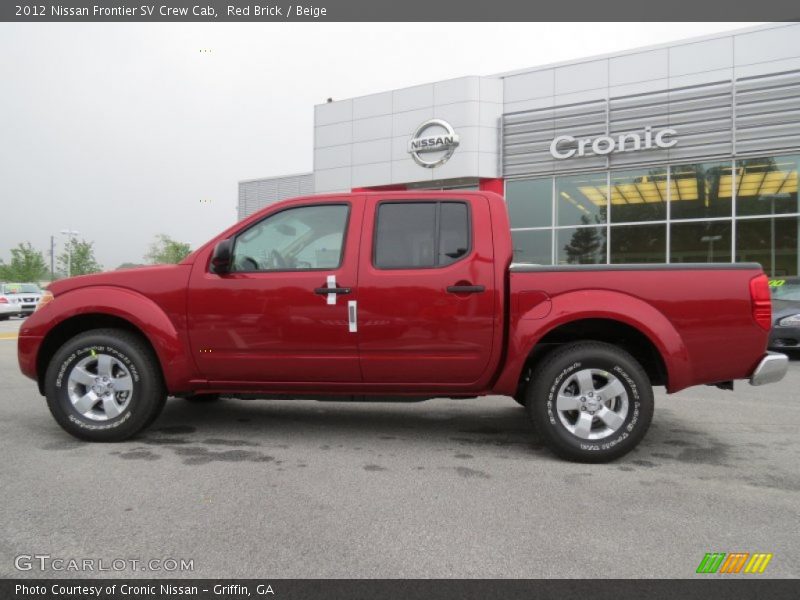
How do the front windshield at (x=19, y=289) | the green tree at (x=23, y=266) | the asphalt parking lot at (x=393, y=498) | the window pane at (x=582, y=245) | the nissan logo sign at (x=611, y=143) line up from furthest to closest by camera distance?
the green tree at (x=23, y=266), the front windshield at (x=19, y=289), the window pane at (x=582, y=245), the nissan logo sign at (x=611, y=143), the asphalt parking lot at (x=393, y=498)

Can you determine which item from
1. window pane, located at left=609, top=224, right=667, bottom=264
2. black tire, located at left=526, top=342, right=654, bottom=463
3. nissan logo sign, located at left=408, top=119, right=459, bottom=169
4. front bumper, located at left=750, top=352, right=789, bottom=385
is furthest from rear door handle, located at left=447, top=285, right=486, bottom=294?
nissan logo sign, located at left=408, top=119, right=459, bottom=169

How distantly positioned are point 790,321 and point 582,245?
8443mm

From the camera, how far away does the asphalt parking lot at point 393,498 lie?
251 cm

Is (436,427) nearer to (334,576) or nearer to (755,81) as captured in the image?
(334,576)

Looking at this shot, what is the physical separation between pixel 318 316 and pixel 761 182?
1536cm

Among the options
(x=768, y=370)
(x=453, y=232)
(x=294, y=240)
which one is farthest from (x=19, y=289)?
(x=768, y=370)

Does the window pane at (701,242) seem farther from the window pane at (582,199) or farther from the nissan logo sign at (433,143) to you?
the nissan logo sign at (433,143)

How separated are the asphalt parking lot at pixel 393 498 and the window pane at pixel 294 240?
135cm

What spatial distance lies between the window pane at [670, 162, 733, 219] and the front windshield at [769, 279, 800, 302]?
6232mm

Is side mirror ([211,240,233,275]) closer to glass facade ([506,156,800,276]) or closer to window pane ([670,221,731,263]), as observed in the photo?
window pane ([670,221,731,263])

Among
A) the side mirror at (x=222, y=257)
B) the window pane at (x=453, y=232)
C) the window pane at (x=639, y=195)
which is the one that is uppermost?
the window pane at (x=639, y=195)

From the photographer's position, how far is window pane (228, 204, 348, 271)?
13.7 feet

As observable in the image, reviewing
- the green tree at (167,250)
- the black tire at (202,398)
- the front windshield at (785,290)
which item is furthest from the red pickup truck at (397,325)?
the green tree at (167,250)

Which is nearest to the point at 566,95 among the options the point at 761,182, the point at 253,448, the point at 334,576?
the point at 761,182
